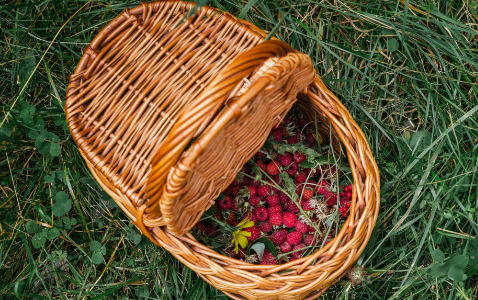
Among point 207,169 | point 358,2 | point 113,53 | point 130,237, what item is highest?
point 358,2

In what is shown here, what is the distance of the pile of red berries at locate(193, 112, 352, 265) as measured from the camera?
128 cm

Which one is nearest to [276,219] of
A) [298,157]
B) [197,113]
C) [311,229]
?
[311,229]

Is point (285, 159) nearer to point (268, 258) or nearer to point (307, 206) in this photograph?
point (307, 206)

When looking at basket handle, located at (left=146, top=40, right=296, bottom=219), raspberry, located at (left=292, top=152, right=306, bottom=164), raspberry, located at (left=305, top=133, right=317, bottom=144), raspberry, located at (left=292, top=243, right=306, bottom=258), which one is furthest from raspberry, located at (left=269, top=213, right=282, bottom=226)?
basket handle, located at (left=146, top=40, right=296, bottom=219)

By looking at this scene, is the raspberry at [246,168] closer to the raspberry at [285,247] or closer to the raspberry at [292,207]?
the raspberry at [292,207]

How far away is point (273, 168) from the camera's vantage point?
1310 mm

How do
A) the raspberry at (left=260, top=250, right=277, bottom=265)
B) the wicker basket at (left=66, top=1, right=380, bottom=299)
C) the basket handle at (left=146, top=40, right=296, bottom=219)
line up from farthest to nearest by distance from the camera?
the raspberry at (left=260, top=250, right=277, bottom=265)
the wicker basket at (left=66, top=1, right=380, bottom=299)
the basket handle at (left=146, top=40, right=296, bottom=219)

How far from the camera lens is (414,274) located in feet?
4.27

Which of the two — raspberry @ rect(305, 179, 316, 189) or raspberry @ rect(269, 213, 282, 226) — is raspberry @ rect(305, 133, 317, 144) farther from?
raspberry @ rect(269, 213, 282, 226)

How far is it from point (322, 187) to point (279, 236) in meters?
0.24

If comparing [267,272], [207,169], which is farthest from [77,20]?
Result: [267,272]

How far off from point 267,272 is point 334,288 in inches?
17.4

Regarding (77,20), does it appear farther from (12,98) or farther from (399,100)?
(399,100)

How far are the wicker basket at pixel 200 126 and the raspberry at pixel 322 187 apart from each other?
7.0 inches
